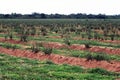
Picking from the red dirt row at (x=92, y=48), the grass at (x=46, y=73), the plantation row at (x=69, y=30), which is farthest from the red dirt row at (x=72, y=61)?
the plantation row at (x=69, y=30)

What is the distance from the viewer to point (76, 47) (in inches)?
1212

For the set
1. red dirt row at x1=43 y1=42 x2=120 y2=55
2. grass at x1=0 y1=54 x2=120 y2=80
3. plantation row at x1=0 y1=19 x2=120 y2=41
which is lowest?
plantation row at x1=0 y1=19 x2=120 y2=41

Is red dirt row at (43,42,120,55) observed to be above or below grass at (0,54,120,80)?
below

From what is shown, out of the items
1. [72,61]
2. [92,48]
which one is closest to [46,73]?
[72,61]

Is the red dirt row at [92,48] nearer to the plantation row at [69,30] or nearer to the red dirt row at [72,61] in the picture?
the red dirt row at [72,61]

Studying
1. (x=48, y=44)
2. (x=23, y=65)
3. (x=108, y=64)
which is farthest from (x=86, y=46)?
(x=23, y=65)

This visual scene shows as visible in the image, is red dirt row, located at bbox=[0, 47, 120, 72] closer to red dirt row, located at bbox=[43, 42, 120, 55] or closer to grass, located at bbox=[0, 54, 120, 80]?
grass, located at bbox=[0, 54, 120, 80]

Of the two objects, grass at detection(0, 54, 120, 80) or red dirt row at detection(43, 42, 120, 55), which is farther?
red dirt row at detection(43, 42, 120, 55)

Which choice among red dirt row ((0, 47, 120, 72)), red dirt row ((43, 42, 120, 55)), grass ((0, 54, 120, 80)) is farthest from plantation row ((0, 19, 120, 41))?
grass ((0, 54, 120, 80))

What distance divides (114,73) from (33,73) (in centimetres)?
427

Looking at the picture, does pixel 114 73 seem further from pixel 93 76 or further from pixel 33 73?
pixel 33 73

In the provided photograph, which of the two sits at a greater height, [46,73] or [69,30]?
[46,73]

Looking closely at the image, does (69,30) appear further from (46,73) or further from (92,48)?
(46,73)

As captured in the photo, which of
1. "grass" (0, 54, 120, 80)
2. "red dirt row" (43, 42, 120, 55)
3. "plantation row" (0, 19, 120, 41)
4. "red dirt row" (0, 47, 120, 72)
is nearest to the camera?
"grass" (0, 54, 120, 80)
